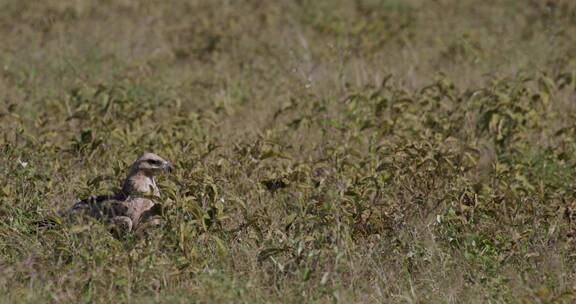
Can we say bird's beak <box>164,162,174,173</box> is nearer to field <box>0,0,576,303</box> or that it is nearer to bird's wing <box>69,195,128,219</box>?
field <box>0,0,576,303</box>

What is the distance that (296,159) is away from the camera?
887 cm

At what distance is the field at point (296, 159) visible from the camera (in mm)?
5926

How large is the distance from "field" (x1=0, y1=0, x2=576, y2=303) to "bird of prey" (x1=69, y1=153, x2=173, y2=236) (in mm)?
122

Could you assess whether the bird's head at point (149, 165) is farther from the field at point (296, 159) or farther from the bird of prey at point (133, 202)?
the field at point (296, 159)

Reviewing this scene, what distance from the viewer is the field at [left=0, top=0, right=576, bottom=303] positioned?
5926mm

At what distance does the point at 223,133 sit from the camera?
950cm

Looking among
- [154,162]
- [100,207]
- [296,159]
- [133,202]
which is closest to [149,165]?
[154,162]

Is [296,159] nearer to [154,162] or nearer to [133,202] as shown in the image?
[154,162]

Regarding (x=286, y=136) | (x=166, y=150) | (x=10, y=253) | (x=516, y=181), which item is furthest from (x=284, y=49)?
(x=10, y=253)

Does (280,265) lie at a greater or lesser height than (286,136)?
greater

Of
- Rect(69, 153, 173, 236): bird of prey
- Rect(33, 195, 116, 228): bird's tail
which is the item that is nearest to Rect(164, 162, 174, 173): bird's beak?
Rect(69, 153, 173, 236): bird of prey

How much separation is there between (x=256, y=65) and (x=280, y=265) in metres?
6.81

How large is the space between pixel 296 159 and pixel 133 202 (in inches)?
93.6

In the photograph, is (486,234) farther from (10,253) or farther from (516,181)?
(10,253)
